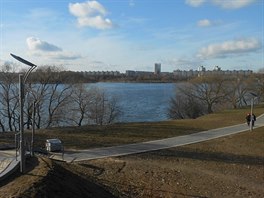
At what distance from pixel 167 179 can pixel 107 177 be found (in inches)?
103

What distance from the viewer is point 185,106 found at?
201ft

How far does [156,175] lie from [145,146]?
673 cm

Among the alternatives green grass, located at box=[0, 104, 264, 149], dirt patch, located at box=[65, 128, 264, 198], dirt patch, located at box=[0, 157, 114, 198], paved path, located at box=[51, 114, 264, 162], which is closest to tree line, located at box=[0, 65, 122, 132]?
green grass, located at box=[0, 104, 264, 149]

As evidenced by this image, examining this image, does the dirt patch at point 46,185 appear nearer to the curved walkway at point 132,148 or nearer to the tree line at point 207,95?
the curved walkway at point 132,148

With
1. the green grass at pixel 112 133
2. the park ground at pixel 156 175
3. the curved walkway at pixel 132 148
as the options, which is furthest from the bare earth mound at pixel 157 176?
the green grass at pixel 112 133

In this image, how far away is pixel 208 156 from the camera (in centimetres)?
2362

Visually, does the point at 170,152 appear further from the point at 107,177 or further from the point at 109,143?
the point at 107,177

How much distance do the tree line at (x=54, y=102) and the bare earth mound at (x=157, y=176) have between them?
67.6 feet

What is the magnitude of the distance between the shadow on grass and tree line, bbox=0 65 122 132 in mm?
19244

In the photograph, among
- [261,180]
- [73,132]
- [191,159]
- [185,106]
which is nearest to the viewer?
[261,180]

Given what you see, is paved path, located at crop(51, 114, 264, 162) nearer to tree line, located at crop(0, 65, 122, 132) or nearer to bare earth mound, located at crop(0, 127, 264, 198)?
bare earth mound, located at crop(0, 127, 264, 198)

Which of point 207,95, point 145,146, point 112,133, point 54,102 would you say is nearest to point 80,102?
point 54,102

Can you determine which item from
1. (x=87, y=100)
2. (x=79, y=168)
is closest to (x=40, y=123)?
(x=87, y=100)

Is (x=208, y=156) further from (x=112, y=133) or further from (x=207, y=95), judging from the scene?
(x=207, y=95)
